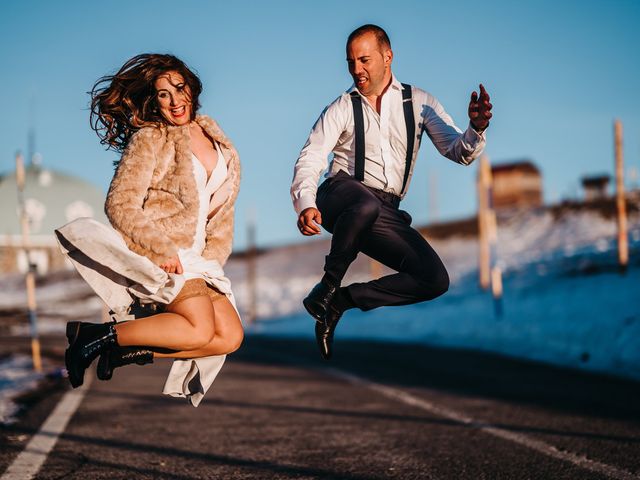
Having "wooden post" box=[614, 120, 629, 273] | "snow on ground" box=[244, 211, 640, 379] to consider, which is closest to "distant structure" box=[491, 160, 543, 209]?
"snow on ground" box=[244, 211, 640, 379]

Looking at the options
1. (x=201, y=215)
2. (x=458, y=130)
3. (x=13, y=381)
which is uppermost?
(x=458, y=130)

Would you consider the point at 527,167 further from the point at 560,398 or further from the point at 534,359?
the point at 560,398

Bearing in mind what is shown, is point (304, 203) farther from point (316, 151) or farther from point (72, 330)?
point (72, 330)

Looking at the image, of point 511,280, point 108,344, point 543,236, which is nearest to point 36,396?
point 108,344

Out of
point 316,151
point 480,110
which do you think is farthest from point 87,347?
point 480,110

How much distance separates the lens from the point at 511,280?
29.7 metres

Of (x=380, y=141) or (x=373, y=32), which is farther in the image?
(x=380, y=141)

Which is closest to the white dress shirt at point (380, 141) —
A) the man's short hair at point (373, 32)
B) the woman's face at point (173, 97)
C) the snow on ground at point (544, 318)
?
the man's short hair at point (373, 32)

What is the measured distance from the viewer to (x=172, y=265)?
3.90 m

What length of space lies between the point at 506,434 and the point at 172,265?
411 cm

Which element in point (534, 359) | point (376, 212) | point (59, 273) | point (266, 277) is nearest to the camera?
point (376, 212)

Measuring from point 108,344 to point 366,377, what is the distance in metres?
8.51

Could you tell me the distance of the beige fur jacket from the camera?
3.85 meters

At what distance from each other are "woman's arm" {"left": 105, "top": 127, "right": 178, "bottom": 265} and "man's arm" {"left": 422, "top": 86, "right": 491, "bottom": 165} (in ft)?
4.93
